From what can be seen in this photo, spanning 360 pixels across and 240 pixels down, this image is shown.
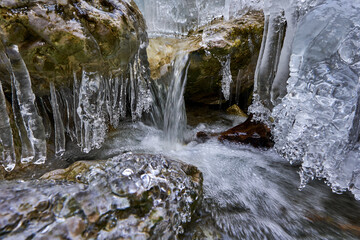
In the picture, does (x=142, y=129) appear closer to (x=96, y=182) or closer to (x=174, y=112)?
(x=174, y=112)

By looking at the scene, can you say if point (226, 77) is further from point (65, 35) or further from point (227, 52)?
point (65, 35)

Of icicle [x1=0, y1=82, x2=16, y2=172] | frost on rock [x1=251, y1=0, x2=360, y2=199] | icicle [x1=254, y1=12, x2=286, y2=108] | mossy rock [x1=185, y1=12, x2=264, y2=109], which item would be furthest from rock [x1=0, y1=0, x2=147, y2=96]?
frost on rock [x1=251, y1=0, x2=360, y2=199]

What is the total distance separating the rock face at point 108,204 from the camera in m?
1.27

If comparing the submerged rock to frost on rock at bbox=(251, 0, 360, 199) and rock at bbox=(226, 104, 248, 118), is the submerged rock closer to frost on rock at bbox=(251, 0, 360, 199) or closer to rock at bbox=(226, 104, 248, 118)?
frost on rock at bbox=(251, 0, 360, 199)

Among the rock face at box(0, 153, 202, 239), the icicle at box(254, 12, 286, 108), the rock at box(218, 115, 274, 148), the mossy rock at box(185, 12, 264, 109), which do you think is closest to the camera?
the rock face at box(0, 153, 202, 239)

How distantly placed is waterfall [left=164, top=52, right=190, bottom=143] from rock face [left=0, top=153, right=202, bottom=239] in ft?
6.90

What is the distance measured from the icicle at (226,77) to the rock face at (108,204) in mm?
2539

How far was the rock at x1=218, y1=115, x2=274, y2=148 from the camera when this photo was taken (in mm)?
3391

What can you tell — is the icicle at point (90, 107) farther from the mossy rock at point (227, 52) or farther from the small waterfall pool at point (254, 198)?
the mossy rock at point (227, 52)

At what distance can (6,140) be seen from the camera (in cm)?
223

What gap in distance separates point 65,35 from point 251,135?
9.38 feet

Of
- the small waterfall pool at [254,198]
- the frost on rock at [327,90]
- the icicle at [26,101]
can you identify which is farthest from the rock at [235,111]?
the icicle at [26,101]

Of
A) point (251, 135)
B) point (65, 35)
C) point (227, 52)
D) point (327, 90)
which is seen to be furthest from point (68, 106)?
point (327, 90)

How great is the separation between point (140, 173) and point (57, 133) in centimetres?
166
